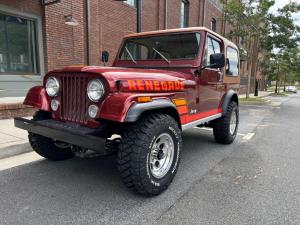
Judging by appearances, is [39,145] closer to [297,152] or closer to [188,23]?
[297,152]

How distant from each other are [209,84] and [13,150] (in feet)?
11.4

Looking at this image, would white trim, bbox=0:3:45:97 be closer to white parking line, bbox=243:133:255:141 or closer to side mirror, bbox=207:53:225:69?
side mirror, bbox=207:53:225:69

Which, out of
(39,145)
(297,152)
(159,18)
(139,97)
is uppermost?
(159,18)

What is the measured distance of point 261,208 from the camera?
2846 millimetres

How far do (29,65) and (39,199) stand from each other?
6349 mm

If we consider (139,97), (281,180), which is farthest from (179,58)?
(281,180)

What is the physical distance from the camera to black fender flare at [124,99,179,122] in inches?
101

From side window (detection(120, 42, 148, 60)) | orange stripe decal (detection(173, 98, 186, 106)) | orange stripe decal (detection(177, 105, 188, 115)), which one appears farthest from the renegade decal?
side window (detection(120, 42, 148, 60))

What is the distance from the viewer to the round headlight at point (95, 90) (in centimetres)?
275

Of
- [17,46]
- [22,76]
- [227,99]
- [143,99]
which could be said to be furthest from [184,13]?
[143,99]

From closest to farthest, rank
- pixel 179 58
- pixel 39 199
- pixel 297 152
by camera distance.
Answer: pixel 39 199 < pixel 179 58 < pixel 297 152

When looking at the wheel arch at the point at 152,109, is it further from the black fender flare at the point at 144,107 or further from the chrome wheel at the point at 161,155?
the chrome wheel at the point at 161,155

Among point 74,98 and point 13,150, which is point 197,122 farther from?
point 13,150

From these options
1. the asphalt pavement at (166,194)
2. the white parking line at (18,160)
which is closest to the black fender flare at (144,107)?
the asphalt pavement at (166,194)
